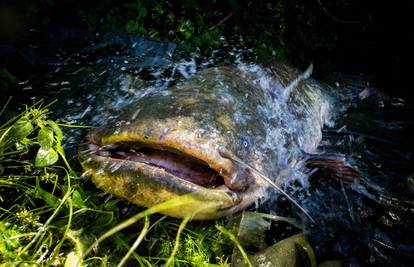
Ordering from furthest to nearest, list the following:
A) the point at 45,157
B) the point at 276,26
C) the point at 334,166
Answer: the point at 276,26 → the point at 334,166 → the point at 45,157

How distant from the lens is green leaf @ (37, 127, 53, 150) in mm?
1686

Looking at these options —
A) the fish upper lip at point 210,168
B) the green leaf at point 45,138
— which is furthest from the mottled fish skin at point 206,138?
the green leaf at point 45,138

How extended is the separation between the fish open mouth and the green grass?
24 cm

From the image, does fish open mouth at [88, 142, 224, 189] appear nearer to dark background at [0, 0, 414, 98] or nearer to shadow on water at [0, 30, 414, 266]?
shadow on water at [0, 30, 414, 266]

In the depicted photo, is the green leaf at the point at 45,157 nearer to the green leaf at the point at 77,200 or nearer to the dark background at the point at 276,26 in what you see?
the green leaf at the point at 77,200

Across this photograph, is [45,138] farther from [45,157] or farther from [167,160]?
[167,160]

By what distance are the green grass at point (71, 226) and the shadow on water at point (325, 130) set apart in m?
0.54

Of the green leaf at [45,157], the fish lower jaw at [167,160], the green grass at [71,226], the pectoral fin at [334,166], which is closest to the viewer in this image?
the green grass at [71,226]

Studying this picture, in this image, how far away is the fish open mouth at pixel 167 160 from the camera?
5.87 feet

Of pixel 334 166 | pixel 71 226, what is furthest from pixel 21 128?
pixel 334 166

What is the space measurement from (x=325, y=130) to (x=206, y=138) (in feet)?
8.08

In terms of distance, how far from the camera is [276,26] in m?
5.04

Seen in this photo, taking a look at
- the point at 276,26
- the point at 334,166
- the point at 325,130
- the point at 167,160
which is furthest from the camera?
the point at 276,26

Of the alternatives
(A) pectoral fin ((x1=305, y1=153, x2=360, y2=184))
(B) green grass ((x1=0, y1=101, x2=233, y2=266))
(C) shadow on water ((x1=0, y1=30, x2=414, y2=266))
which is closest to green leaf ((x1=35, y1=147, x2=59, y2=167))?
(B) green grass ((x1=0, y1=101, x2=233, y2=266))
